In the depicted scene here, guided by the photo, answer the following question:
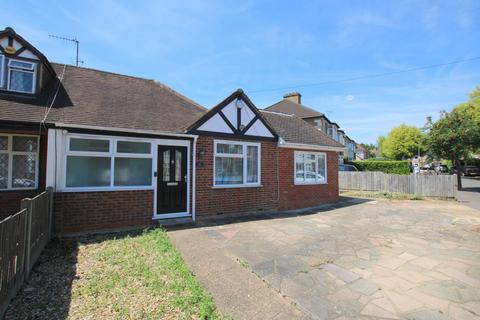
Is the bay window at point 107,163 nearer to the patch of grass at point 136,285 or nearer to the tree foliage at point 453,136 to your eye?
the patch of grass at point 136,285

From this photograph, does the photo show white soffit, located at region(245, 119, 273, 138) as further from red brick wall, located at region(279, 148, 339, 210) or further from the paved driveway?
the paved driveway

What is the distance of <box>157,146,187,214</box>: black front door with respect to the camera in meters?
8.32

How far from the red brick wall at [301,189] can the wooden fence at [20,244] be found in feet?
26.4

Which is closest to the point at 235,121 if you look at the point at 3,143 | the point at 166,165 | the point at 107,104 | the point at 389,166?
the point at 166,165

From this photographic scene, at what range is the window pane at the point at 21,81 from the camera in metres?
7.55

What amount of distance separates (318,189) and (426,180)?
27.8 feet

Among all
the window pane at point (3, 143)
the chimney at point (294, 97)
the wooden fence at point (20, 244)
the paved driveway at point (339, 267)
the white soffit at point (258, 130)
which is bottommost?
the paved driveway at point (339, 267)

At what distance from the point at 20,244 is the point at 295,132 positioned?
435 inches

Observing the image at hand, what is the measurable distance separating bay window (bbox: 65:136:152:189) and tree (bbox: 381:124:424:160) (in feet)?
185

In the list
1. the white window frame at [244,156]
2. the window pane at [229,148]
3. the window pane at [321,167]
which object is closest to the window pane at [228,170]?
the white window frame at [244,156]

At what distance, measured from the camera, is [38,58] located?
8109 millimetres

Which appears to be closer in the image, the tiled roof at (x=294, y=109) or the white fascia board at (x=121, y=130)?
the white fascia board at (x=121, y=130)

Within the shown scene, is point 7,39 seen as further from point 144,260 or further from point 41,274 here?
point 144,260

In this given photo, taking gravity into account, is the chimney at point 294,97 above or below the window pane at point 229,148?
above
